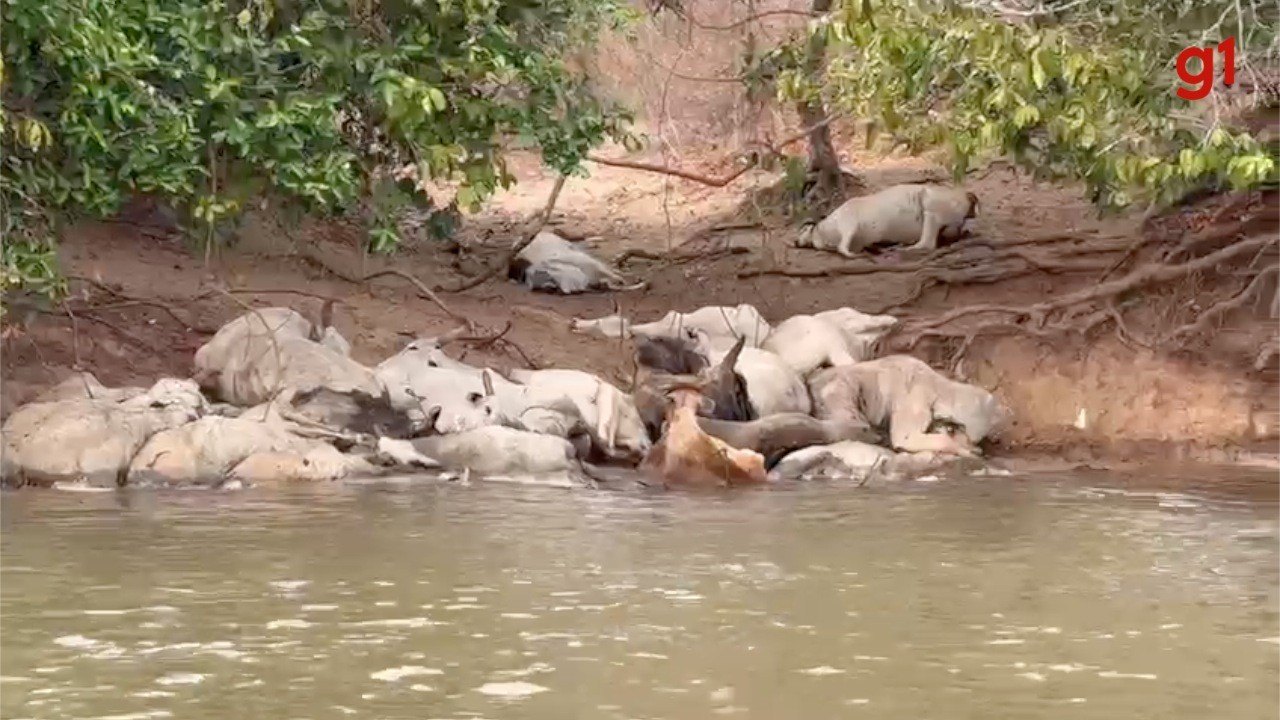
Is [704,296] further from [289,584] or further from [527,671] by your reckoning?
[527,671]

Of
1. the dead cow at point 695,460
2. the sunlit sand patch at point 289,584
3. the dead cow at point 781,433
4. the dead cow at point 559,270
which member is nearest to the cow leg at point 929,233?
the dead cow at point 559,270

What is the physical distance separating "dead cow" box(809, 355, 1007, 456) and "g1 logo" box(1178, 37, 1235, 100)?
2.47 metres

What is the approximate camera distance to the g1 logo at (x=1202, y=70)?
848 centimetres

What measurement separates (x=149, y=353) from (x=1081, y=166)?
17.9ft

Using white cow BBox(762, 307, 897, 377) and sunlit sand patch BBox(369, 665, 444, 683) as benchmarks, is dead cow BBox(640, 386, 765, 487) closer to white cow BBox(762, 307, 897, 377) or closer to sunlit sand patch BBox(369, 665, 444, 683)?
white cow BBox(762, 307, 897, 377)

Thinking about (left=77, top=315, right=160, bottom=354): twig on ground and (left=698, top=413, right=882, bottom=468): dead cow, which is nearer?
(left=698, top=413, right=882, bottom=468): dead cow

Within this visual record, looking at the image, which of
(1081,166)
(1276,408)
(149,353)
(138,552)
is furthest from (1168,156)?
(149,353)

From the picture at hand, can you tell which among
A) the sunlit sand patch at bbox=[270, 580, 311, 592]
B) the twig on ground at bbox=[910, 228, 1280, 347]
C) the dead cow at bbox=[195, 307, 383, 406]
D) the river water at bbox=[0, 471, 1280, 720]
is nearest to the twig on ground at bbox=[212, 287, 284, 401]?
the dead cow at bbox=[195, 307, 383, 406]

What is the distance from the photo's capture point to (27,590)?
634 cm

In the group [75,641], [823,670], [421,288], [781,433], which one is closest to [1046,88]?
[781,433]

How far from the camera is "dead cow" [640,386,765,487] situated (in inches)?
376

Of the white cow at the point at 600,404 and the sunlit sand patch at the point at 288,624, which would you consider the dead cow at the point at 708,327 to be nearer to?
the white cow at the point at 600,404

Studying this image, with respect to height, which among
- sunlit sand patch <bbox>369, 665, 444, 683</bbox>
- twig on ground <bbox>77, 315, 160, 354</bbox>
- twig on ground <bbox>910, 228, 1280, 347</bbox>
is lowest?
sunlit sand patch <bbox>369, 665, 444, 683</bbox>

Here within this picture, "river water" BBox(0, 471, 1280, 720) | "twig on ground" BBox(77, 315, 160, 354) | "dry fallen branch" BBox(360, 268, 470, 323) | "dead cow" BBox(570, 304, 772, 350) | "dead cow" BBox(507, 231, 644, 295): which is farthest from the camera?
"dead cow" BBox(507, 231, 644, 295)
